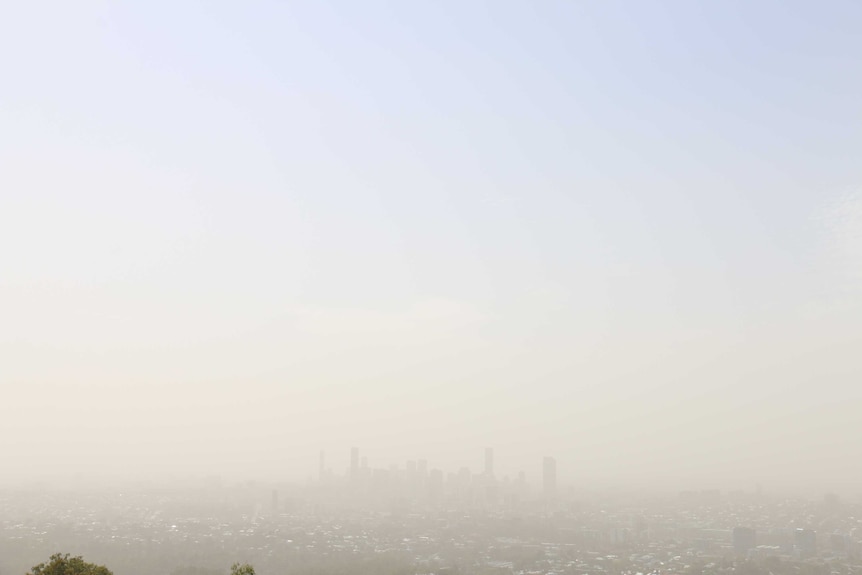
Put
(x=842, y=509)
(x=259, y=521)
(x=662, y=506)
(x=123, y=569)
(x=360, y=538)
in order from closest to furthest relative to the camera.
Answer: (x=123, y=569) < (x=360, y=538) < (x=259, y=521) < (x=842, y=509) < (x=662, y=506)

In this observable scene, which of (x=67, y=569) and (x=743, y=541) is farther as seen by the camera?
(x=743, y=541)

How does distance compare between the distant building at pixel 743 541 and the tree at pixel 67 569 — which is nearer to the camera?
the tree at pixel 67 569

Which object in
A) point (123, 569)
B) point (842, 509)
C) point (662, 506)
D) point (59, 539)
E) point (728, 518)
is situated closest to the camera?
point (123, 569)

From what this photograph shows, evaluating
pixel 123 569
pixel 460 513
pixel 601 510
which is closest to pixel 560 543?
pixel 460 513

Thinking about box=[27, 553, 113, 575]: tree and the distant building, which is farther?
the distant building

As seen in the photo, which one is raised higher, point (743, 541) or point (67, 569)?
point (67, 569)

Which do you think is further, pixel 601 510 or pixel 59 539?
pixel 601 510

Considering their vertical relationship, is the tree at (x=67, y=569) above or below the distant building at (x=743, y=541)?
above

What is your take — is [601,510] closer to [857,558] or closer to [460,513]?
[460,513]

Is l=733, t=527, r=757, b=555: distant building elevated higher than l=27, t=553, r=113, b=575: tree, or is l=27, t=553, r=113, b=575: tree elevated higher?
l=27, t=553, r=113, b=575: tree
